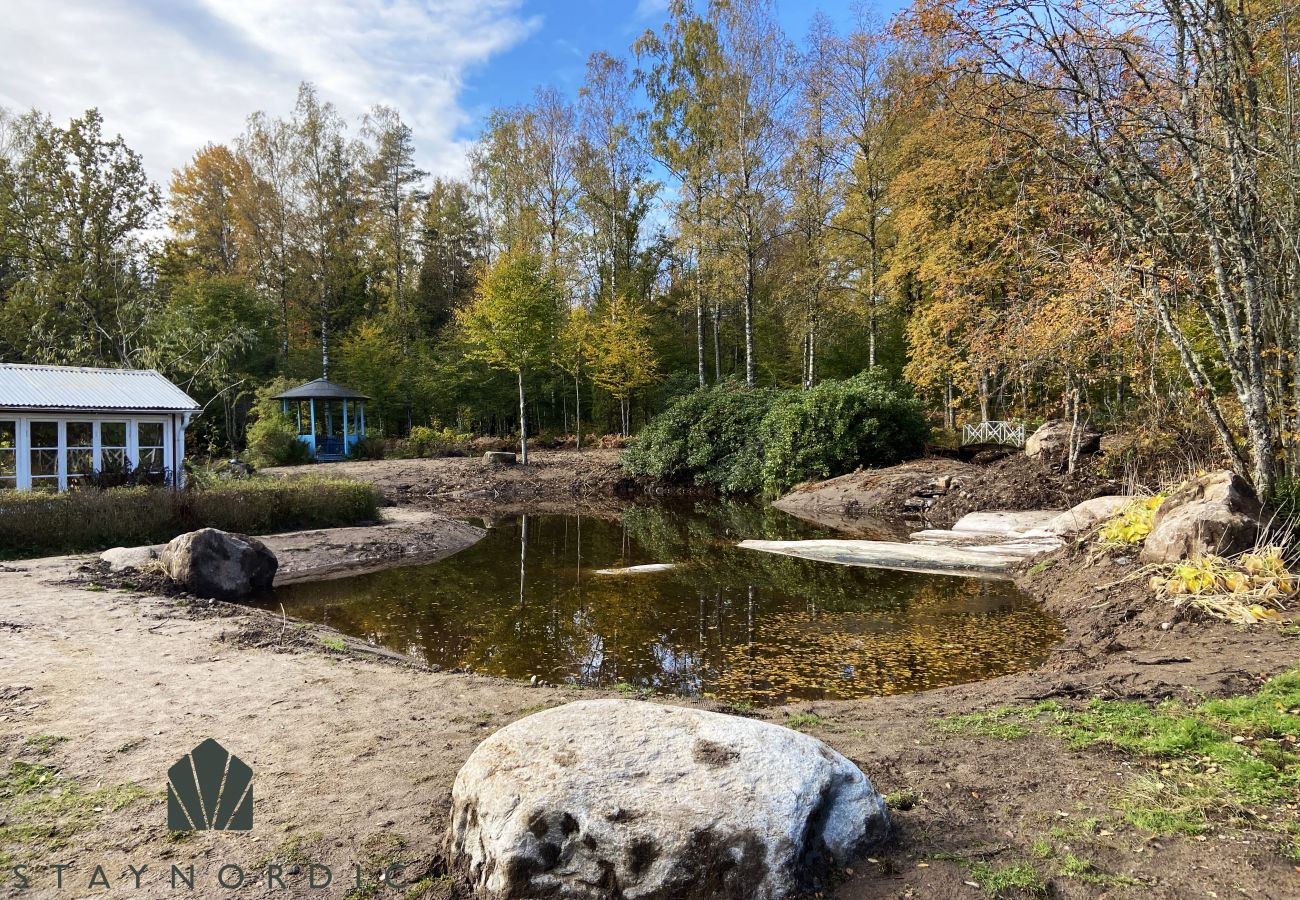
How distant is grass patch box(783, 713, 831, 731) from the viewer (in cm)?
437

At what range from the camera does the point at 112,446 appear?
1585 cm

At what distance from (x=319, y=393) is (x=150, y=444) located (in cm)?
1199

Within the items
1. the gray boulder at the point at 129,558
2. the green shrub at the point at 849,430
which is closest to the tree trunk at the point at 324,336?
the green shrub at the point at 849,430

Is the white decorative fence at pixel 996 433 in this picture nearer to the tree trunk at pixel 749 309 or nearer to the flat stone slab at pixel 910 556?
the tree trunk at pixel 749 309

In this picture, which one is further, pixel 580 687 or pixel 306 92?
pixel 306 92

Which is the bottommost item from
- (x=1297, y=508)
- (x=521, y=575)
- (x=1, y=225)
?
(x=521, y=575)

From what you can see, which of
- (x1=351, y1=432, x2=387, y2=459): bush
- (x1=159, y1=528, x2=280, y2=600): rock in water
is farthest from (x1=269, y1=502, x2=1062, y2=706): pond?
(x1=351, y1=432, x2=387, y2=459): bush

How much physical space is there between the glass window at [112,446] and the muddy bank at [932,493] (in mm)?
15451

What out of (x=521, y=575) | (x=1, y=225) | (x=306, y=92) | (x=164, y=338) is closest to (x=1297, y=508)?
(x=521, y=575)

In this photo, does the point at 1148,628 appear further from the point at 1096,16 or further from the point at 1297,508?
the point at 1096,16

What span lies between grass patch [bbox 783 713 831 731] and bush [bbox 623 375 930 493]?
15.6 m

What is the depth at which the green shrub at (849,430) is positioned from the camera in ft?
64.3

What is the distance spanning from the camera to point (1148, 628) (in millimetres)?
6301

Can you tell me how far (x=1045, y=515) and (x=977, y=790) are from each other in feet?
38.0
